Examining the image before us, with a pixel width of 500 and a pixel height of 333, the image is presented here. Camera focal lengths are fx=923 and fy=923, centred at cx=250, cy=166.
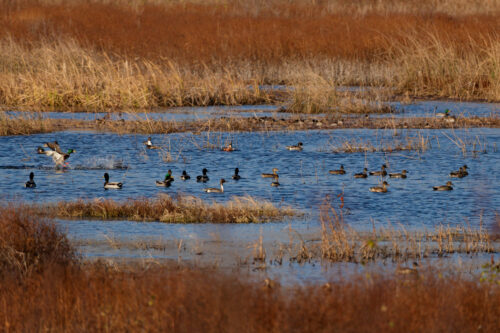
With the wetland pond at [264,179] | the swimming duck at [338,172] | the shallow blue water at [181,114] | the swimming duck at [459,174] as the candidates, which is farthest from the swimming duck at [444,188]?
the shallow blue water at [181,114]

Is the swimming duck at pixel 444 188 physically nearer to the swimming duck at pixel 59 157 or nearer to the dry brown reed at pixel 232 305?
the swimming duck at pixel 59 157

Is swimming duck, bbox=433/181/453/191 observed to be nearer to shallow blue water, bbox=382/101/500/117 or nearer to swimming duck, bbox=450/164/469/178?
swimming duck, bbox=450/164/469/178

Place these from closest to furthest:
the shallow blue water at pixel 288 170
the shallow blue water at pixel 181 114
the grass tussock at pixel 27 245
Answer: the grass tussock at pixel 27 245, the shallow blue water at pixel 288 170, the shallow blue water at pixel 181 114

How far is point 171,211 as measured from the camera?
1398 centimetres

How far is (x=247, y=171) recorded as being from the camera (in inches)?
754

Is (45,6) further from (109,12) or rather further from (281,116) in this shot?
(281,116)

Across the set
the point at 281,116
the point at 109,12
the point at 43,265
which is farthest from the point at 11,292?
the point at 109,12

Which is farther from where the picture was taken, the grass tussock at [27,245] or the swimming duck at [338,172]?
the swimming duck at [338,172]

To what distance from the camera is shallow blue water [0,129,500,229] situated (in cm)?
1548

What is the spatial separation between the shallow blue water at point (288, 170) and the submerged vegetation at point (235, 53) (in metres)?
4.02

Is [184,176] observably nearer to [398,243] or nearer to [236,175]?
[236,175]

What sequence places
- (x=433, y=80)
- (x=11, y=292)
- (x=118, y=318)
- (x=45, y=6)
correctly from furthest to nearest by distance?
1. (x=45, y=6)
2. (x=433, y=80)
3. (x=11, y=292)
4. (x=118, y=318)

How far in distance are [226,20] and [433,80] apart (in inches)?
446

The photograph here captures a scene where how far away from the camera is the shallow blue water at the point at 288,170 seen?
50.8 feet
